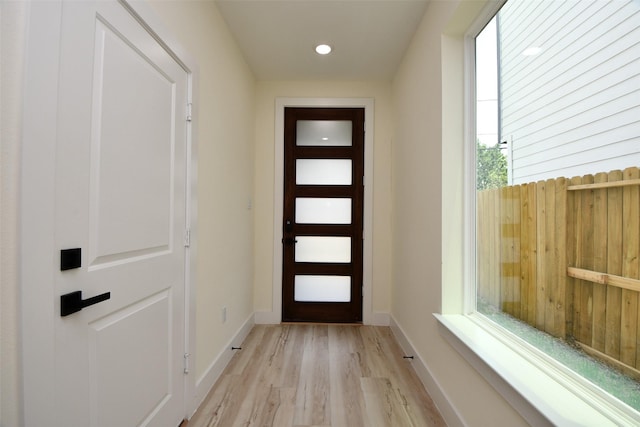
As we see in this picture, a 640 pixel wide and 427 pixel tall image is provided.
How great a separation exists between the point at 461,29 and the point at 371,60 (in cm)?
127

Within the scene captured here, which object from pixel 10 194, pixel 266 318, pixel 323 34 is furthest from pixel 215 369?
pixel 323 34

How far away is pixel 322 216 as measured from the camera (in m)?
3.53

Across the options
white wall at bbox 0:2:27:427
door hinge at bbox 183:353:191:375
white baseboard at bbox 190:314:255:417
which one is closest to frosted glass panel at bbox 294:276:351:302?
white baseboard at bbox 190:314:255:417

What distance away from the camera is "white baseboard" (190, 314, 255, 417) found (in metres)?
1.92

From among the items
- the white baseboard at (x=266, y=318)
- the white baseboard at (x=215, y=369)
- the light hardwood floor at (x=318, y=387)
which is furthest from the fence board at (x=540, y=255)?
the white baseboard at (x=266, y=318)

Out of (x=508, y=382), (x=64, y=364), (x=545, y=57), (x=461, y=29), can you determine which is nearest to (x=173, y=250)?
(x=64, y=364)

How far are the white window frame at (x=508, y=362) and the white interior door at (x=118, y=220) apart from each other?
4.80 ft

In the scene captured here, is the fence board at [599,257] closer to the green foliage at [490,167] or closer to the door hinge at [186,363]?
the green foliage at [490,167]

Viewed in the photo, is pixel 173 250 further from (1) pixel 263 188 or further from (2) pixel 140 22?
(1) pixel 263 188

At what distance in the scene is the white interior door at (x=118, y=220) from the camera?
98 cm

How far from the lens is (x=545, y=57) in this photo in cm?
127

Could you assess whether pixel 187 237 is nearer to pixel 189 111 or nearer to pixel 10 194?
pixel 189 111

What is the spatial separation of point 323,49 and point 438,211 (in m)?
1.82

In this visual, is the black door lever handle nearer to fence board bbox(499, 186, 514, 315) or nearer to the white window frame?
the white window frame
